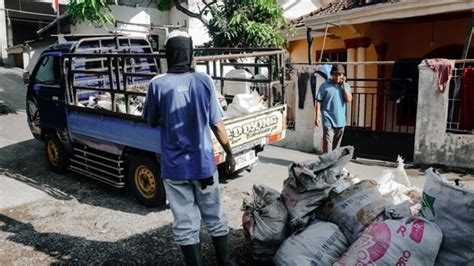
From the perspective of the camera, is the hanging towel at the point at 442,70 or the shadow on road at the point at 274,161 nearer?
the hanging towel at the point at 442,70

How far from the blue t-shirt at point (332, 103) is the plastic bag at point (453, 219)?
3.59 metres

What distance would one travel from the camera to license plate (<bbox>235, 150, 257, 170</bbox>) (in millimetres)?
5051

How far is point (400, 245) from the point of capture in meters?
2.56

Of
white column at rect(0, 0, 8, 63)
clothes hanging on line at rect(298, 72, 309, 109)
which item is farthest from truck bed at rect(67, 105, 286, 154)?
white column at rect(0, 0, 8, 63)

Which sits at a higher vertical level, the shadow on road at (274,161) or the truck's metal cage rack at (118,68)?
the truck's metal cage rack at (118,68)

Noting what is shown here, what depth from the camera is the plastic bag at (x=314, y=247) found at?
2947 mm

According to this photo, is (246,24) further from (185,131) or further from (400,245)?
(400,245)

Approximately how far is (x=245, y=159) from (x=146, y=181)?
4.02ft

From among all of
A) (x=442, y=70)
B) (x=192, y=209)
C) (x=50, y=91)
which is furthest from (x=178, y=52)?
(x=442, y=70)

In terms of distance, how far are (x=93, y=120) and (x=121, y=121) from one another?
61 centimetres

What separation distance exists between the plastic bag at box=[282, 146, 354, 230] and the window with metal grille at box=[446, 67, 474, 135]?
387 cm

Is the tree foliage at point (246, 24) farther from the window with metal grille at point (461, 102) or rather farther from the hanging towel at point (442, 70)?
the window with metal grille at point (461, 102)

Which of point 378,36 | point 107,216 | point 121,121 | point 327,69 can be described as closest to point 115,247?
point 107,216

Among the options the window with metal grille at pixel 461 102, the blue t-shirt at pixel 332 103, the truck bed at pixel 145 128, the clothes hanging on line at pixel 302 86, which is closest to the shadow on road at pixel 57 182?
the truck bed at pixel 145 128
